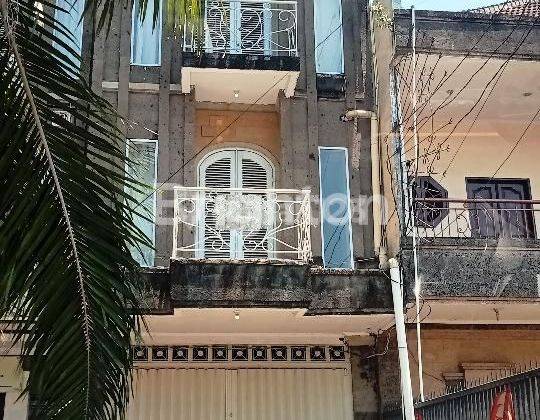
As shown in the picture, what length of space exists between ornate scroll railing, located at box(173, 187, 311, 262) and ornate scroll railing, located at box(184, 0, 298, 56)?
228 cm

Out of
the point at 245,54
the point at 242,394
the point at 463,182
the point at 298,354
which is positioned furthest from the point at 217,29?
the point at 242,394

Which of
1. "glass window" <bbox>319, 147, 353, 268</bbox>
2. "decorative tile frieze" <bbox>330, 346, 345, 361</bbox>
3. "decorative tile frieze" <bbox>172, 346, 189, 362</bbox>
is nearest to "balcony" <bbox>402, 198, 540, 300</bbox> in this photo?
"glass window" <bbox>319, 147, 353, 268</bbox>

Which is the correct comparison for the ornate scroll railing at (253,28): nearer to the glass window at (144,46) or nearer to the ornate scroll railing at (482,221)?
the glass window at (144,46)

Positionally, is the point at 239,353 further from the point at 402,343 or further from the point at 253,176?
the point at 402,343

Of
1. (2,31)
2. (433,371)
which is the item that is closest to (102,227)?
(2,31)

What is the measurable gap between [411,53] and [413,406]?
4.72 meters

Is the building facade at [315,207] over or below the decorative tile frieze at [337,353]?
over

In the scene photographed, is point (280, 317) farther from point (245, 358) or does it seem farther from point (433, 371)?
point (433, 371)

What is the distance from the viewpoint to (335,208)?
1120cm

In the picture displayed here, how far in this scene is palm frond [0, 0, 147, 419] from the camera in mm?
4371

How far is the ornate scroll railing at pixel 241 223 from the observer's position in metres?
10.2

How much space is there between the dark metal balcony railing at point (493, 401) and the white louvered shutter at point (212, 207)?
3.43 metres

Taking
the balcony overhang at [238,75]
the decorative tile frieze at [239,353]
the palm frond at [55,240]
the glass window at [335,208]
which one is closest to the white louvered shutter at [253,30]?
the balcony overhang at [238,75]

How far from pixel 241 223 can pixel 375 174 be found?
2.17m
